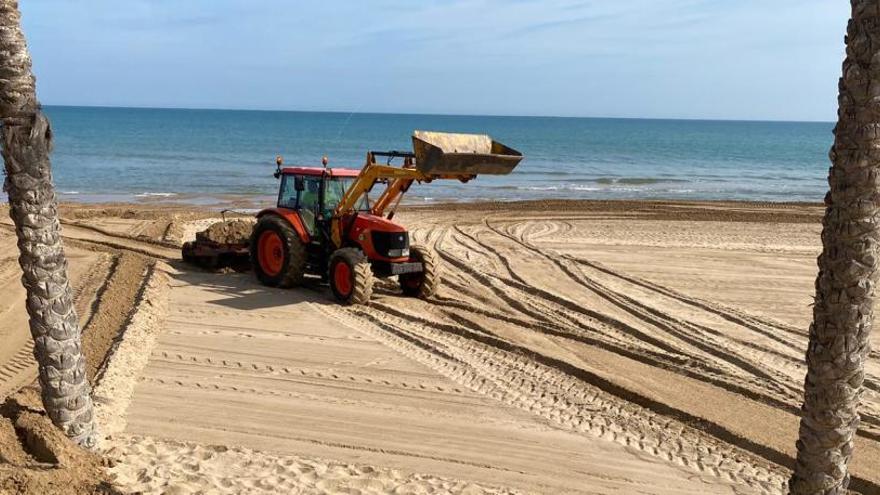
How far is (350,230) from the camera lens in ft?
36.4

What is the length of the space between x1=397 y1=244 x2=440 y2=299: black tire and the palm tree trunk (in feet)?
24.7

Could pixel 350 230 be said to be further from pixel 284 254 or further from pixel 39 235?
pixel 39 235

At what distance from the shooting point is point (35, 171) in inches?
193

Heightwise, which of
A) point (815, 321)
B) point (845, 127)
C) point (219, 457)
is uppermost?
point (845, 127)

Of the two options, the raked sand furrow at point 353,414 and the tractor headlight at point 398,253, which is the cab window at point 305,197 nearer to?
the tractor headlight at point 398,253

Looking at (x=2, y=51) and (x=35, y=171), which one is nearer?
(x=2, y=51)

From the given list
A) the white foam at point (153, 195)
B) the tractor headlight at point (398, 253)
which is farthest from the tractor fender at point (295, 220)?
the white foam at point (153, 195)

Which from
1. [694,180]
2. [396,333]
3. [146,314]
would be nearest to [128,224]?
[146,314]

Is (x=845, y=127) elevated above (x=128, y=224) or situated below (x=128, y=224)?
above

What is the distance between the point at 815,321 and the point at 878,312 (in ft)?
28.7

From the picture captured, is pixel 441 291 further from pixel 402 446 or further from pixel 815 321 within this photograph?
pixel 815 321

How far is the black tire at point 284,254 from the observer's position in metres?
11.3

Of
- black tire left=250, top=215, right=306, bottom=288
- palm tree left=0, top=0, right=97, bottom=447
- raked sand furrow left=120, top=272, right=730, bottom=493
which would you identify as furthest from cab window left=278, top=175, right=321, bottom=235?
palm tree left=0, top=0, right=97, bottom=447

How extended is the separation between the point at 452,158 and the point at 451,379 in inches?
111
